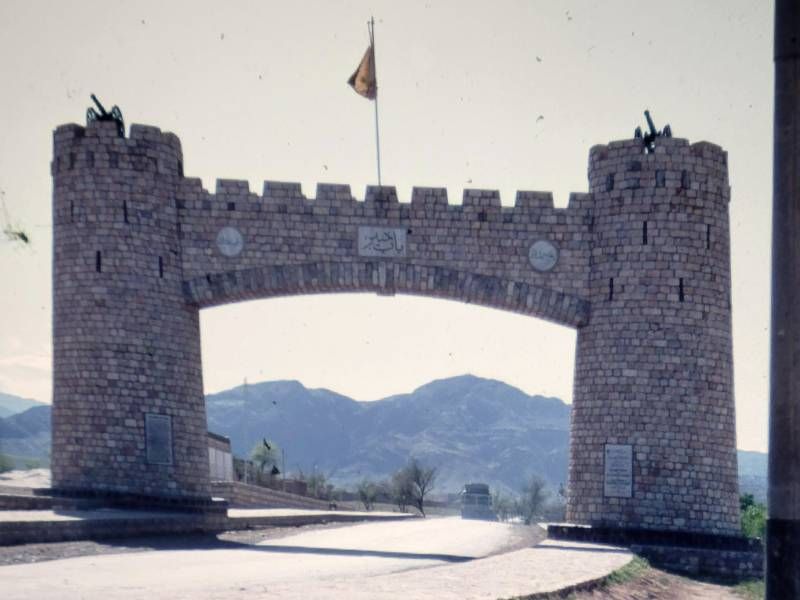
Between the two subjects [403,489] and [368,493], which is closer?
[368,493]

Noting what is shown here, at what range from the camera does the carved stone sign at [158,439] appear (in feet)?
78.2

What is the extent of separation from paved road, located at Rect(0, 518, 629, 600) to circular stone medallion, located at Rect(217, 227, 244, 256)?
6.40 meters

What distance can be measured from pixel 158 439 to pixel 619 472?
8.65m

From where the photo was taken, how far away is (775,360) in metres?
7.72

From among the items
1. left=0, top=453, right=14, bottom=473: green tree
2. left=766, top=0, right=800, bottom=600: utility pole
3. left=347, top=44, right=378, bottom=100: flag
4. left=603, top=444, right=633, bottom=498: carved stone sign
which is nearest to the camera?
left=766, top=0, right=800, bottom=600: utility pole

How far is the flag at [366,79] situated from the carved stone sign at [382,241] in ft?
10.7

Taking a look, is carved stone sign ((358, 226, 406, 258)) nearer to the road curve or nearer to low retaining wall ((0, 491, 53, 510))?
the road curve

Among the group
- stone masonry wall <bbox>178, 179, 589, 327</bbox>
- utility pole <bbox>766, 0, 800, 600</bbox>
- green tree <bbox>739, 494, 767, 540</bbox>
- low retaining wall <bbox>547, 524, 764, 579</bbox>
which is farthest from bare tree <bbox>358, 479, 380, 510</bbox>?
utility pole <bbox>766, 0, 800, 600</bbox>

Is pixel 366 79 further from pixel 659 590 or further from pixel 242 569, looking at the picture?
pixel 242 569

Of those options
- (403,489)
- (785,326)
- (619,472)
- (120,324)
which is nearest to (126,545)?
(120,324)

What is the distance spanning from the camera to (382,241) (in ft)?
81.1

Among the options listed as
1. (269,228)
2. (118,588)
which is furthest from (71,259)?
(118,588)

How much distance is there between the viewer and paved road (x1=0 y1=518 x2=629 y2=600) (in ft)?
31.6

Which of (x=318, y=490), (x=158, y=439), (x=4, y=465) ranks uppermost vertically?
(x=158, y=439)
